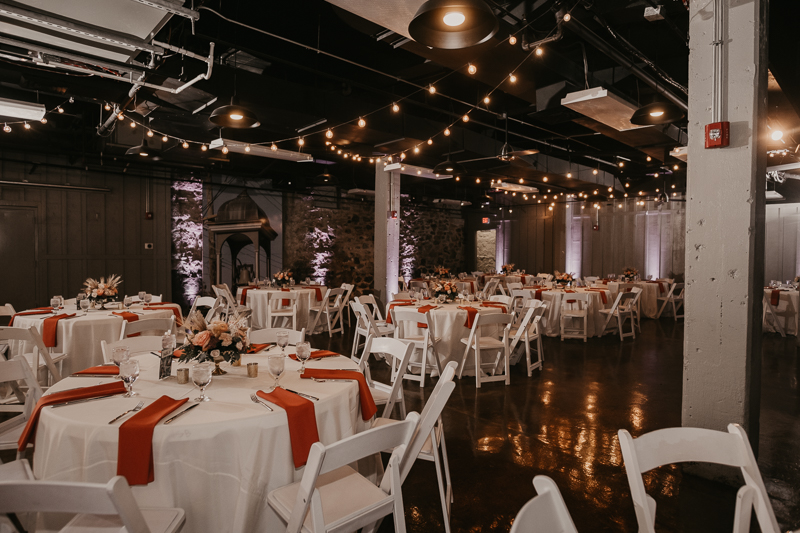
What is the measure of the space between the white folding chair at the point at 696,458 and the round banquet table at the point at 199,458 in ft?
4.43

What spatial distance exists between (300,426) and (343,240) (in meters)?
11.0

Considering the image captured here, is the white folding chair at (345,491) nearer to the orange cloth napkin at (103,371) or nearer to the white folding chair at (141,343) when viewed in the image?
the orange cloth napkin at (103,371)

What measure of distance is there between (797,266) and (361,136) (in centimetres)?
1158

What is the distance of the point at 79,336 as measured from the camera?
4336mm

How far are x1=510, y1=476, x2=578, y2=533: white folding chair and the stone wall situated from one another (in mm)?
11171

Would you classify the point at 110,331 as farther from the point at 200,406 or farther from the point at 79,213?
the point at 79,213

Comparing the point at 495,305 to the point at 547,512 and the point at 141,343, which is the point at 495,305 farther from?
the point at 547,512

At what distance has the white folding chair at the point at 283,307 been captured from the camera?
24.3 ft

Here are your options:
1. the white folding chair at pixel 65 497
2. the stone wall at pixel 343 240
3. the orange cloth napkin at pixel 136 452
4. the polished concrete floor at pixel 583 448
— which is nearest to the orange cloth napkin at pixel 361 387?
the polished concrete floor at pixel 583 448

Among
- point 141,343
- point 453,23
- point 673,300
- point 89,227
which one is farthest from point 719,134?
point 89,227

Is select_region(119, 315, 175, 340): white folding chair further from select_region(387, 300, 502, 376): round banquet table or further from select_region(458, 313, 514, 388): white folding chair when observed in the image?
select_region(458, 313, 514, 388): white folding chair

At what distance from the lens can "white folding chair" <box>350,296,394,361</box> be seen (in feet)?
17.7

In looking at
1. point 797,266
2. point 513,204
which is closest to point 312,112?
point 513,204

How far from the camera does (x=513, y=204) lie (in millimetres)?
16094
